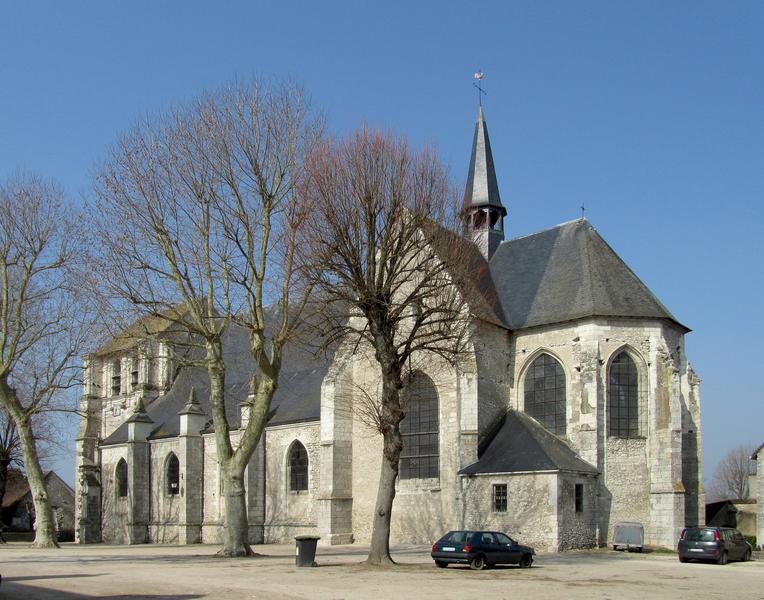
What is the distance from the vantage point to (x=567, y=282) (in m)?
31.5

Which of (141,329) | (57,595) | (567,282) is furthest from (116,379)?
(57,595)

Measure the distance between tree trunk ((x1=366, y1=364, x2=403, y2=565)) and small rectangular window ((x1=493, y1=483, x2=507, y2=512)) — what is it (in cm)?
775

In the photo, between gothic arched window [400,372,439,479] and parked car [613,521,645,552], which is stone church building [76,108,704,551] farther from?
parked car [613,521,645,552]

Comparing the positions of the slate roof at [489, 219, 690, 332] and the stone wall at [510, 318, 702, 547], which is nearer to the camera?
the stone wall at [510, 318, 702, 547]

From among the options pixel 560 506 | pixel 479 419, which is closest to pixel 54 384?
pixel 479 419

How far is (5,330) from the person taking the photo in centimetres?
3027

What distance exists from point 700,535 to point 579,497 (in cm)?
469

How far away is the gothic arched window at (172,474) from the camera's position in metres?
40.0

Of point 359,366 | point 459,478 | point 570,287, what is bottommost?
point 459,478

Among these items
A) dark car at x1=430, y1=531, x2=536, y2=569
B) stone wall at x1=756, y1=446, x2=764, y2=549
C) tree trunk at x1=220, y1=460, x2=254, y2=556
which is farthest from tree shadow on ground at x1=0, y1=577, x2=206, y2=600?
stone wall at x1=756, y1=446, x2=764, y2=549

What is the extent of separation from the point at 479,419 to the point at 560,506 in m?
4.16

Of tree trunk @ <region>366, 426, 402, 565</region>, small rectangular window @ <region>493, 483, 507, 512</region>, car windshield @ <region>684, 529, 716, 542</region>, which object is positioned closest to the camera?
tree trunk @ <region>366, 426, 402, 565</region>

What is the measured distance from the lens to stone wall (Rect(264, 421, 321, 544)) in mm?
33344

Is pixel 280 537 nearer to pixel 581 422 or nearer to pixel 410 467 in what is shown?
pixel 410 467
